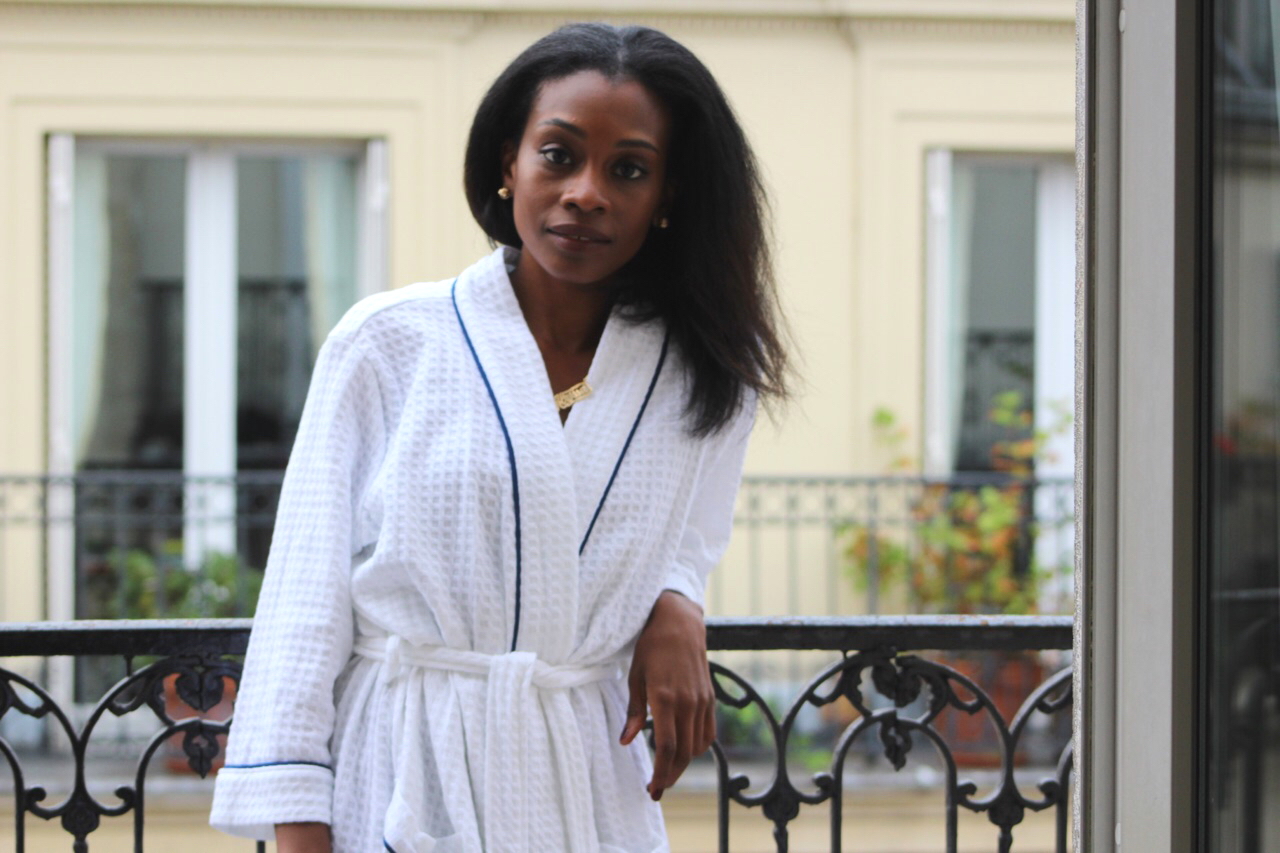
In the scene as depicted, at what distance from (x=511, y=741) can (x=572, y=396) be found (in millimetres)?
353

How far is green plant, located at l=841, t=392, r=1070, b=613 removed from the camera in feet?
22.0

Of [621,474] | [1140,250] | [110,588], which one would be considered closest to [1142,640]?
[1140,250]

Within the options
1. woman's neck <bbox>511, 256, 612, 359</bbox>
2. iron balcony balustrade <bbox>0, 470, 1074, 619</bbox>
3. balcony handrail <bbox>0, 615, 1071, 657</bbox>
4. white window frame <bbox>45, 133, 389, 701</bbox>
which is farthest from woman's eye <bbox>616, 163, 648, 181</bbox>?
white window frame <bbox>45, 133, 389, 701</bbox>

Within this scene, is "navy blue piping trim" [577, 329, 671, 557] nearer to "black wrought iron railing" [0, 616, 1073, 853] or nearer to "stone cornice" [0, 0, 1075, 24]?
"black wrought iron railing" [0, 616, 1073, 853]

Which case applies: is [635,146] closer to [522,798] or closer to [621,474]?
[621,474]

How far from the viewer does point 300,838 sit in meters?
1.44

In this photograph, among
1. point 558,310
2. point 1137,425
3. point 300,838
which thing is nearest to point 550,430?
point 558,310

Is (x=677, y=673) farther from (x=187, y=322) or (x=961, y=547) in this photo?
(x=187, y=322)

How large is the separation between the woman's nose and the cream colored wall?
17.0 feet

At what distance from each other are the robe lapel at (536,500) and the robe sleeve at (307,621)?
126mm

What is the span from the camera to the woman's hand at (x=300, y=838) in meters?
1.44

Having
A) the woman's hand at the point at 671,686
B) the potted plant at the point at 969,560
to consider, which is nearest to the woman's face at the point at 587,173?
the woman's hand at the point at 671,686

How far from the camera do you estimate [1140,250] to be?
1366mm

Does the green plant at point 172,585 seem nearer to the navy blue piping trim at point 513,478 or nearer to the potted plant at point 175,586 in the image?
the potted plant at point 175,586
